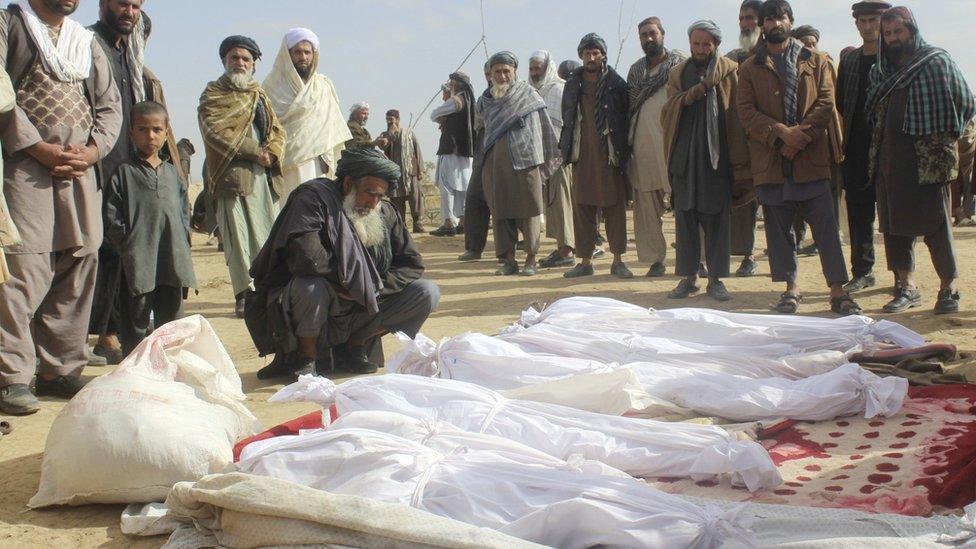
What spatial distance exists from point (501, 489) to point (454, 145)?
1027 centimetres

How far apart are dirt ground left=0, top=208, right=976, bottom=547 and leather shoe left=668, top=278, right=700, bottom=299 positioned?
0.08 meters

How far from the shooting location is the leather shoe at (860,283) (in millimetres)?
7531

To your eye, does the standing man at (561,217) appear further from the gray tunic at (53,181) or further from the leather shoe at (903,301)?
the gray tunic at (53,181)

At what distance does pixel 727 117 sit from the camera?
290 inches

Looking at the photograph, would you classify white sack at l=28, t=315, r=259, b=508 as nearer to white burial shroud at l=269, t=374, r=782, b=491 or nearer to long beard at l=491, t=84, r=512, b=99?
white burial shroud at l=269, t=374, r=782, b=491

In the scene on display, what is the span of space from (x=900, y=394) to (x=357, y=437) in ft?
7.49

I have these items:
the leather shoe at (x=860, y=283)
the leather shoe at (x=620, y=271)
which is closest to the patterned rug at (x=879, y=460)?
the leather shoe at (x=860, y=283)

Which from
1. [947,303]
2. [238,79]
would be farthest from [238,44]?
[947,303]

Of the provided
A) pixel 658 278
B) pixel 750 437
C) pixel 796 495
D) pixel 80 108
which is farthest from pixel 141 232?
pixel 658 278

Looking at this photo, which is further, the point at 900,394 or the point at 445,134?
the point at 445,134

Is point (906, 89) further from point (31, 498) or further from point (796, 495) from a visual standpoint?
point (31, 498)

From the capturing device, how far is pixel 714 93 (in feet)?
24.0

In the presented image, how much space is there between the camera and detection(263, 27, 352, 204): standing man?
26.5ft

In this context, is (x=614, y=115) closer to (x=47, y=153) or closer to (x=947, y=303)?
(x=947, y=303)
